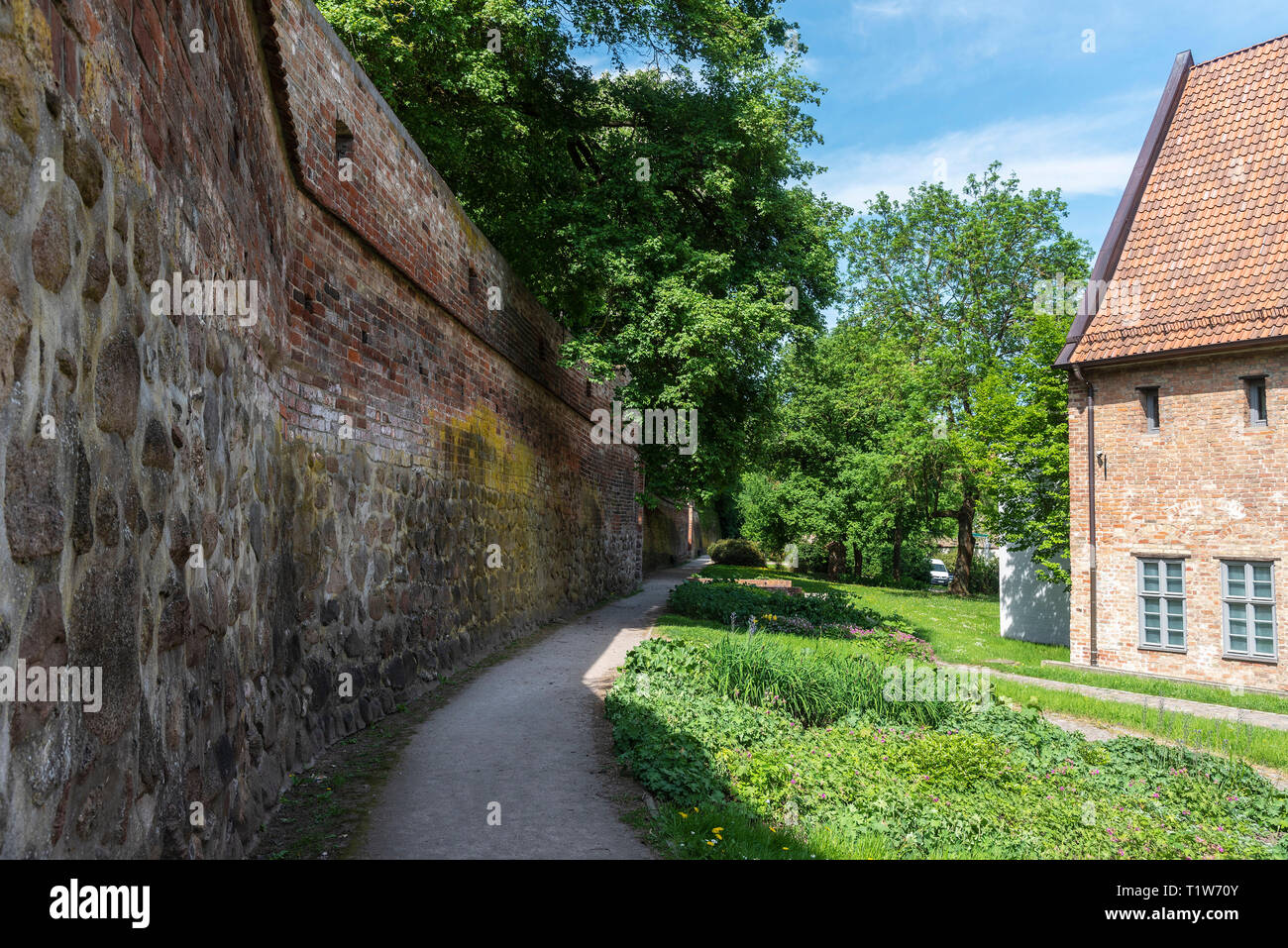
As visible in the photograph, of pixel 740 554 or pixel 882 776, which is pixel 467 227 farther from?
pixel 740 554

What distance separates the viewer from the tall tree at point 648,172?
14.4 m

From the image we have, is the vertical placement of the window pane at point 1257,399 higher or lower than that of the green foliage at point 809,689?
higher

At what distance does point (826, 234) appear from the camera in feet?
56.5

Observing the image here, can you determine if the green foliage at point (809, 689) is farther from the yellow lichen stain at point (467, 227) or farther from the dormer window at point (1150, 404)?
the dormer window at point (1150, 404)

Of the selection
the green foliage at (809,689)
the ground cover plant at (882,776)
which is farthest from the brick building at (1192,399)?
the green foliage at (809,689)

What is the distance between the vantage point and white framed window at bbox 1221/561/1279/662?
46.2 feet

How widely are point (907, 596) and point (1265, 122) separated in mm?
18105

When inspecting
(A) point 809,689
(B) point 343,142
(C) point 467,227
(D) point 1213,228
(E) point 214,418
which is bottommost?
(A) point 809,689

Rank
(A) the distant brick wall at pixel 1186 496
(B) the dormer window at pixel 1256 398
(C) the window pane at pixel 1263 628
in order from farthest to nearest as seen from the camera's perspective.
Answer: (B) the dormer window at pixel 1256 398 < (A) the distant brick wall at pixel 1186 496 < (C) the window pane at pixel 1263 628

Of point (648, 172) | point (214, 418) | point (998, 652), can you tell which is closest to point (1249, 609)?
point (998, 652)

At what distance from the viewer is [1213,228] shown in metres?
15.9

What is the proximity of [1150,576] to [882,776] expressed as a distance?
11275 mm

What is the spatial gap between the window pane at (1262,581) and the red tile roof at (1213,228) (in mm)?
3812

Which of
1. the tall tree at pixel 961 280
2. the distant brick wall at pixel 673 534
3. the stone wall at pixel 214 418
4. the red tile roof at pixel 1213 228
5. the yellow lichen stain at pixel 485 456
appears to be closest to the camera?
the stone wall at pixel 214 418
